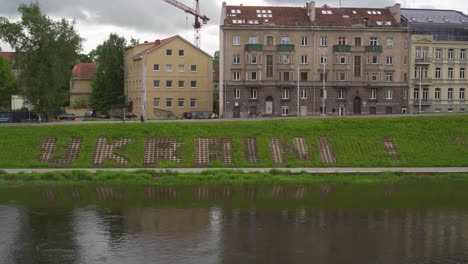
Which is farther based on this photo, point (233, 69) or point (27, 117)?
point (233, 69)

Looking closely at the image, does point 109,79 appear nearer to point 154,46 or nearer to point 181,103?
point 154,46

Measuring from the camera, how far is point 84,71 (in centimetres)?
11112

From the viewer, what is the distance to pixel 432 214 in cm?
3250

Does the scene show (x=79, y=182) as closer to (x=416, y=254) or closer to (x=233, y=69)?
(x=416, y=254)

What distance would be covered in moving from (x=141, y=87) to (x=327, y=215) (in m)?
61.5

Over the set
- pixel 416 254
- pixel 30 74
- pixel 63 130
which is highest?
pixel 30 74

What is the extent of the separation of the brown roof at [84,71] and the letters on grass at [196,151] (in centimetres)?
5960

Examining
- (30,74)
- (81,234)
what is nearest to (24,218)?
(81,234)

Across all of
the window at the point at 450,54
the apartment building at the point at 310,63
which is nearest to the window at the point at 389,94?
the apartment building at the point at 310,63

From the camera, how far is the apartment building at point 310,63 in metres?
85.0

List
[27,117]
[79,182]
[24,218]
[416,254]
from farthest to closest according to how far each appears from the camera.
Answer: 1. [27,117]
2. [79,182]
3. [24,218]
4. [416,254]

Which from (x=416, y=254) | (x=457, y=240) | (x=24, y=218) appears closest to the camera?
(x=416, y=254)

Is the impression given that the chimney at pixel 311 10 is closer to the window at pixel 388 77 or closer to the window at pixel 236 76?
the window at pixel 236 76

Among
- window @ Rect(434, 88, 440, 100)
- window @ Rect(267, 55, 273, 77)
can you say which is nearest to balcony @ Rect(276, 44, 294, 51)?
window @ Rect(267, 55, 273, 77)
